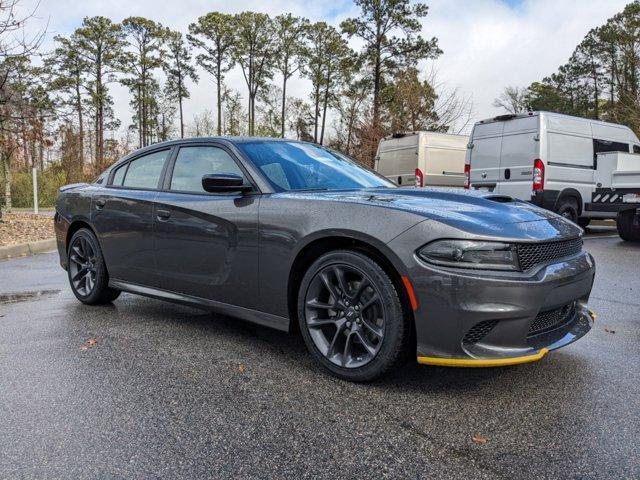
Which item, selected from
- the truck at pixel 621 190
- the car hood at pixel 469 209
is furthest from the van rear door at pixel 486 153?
the car hood at pixel 469 209

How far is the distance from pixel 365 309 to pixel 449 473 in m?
1.02

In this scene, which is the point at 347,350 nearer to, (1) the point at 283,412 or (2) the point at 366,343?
(2) the point at 366,343

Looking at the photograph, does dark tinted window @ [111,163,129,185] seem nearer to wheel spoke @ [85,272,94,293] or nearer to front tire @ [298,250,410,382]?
wheel spoke @ [85,272,94,293]

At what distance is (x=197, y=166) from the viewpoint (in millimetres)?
3861

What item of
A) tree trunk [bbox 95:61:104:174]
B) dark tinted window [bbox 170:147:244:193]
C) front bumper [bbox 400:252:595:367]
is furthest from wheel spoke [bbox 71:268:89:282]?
tree trunk [bbox 95:61:104:174]

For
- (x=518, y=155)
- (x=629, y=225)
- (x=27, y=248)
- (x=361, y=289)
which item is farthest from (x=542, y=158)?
(x=27, y=248)

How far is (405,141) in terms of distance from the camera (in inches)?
493

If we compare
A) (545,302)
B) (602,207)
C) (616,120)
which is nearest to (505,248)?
(545,302)

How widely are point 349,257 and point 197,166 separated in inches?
64.6

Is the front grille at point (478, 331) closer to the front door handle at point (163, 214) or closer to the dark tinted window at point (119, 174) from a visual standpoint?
the front door handle at point (163, 214)

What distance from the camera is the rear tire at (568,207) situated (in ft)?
33.4

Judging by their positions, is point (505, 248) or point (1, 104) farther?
point (1, 104)

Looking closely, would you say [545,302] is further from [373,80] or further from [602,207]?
[373,80]

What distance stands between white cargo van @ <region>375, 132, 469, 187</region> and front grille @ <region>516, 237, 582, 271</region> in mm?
9154
